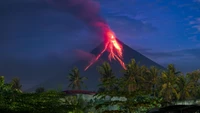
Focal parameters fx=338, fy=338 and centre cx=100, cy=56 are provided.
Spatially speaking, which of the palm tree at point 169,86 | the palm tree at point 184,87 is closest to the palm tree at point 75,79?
the palm tree at point 169,86

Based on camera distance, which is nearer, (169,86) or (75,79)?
(169,86)

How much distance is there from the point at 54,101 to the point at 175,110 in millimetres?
5878

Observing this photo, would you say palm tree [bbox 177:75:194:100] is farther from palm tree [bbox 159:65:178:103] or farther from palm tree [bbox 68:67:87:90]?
palm tree [bbox 68:67:87:90]

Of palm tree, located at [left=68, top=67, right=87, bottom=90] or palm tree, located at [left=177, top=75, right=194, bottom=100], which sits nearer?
palm tree, located at [left=177, top=75, right=194, bottom=100]

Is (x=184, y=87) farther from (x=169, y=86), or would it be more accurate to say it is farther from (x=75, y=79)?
(x=75, y=79)

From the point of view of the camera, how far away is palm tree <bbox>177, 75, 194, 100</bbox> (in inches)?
3155

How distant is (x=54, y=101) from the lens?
1617cm

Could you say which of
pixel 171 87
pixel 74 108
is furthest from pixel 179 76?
pixel 74 108

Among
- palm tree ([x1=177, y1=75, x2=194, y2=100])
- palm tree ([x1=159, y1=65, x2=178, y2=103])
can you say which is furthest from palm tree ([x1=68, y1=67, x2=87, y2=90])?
palm tree ([x1=177, y1=75, x2=194, y2=100])

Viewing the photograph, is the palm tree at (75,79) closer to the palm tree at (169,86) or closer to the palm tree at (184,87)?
the palm tree at (169,86)

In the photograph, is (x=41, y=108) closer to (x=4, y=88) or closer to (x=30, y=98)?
(x=30, y=98)

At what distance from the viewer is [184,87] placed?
80.8 meters

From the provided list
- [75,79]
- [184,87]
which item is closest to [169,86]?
[184,87]

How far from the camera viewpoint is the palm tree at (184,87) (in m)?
80.1
